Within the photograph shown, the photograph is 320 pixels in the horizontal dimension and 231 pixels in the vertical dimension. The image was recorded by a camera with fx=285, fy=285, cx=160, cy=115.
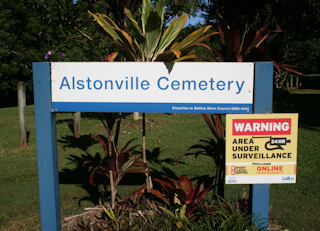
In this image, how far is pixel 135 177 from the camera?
5.43 metres

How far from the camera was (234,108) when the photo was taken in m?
2.42

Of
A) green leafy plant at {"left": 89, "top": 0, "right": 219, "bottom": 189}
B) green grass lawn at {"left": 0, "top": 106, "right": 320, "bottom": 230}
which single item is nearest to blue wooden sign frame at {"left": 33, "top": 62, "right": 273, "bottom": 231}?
green leafy plant at {"left": 89, "top": 0, "right": 219, "bottom": 189}

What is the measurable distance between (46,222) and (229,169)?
67.4 inches

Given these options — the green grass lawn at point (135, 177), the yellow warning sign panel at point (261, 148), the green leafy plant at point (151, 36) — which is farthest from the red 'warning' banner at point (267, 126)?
the green grass lawn at point (135, 177)

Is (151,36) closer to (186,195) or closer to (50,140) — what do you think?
(50,140)

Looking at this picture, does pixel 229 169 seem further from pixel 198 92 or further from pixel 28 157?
pixel 28 157

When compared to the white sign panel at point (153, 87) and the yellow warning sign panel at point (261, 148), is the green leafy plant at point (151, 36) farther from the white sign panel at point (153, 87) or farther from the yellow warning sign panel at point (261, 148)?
the yellow warning sign panel at point (261, 148)

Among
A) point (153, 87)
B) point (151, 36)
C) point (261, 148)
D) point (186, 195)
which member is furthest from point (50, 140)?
point (261, 148)

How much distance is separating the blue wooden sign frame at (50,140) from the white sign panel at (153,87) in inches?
2.6

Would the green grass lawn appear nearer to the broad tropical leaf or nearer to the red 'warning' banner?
the red 'warning' banner

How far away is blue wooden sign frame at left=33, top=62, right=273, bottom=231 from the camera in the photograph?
93.4 inches

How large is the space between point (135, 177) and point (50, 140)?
3082 mm

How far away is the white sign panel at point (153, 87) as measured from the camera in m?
2.40

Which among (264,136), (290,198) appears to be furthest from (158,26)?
(290,198)
